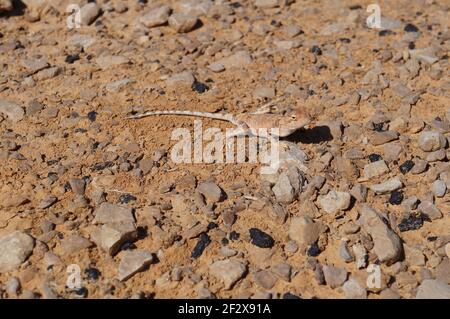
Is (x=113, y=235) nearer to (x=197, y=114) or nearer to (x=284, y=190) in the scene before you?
(x=284, y=190)

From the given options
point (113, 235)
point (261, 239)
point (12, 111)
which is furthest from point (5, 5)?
point (261, 239)

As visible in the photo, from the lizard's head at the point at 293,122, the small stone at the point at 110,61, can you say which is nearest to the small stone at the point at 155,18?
the small stone at the point at 110,61

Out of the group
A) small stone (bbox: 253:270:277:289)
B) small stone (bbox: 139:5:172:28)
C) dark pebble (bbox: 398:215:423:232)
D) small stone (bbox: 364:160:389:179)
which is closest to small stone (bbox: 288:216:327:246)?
small stone (bbox: 253:270:277:289)

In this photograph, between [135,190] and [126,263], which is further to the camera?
[135,190]

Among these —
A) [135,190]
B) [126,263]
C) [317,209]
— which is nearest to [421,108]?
[317,209]

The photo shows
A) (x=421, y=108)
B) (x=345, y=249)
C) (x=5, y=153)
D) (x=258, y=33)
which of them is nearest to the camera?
(x=345, y=249)
